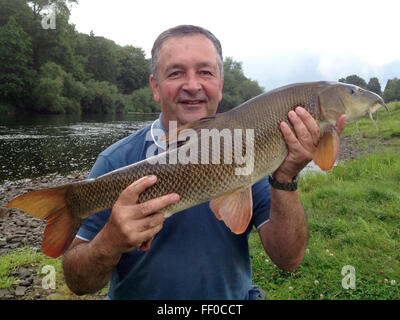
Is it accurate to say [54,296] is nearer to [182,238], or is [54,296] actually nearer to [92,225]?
[92,225]

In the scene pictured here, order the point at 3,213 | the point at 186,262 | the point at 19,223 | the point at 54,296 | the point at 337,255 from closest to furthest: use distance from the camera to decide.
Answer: the point at 186,262, the point at 54,296, the point at 337,255, the point at 19,223, the point at 3,213

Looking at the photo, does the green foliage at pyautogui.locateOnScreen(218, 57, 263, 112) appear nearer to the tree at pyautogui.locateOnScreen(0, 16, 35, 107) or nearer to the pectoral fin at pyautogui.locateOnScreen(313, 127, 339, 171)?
the tree at pyautogui.locateOnScreen(0, 16, 35, 107)

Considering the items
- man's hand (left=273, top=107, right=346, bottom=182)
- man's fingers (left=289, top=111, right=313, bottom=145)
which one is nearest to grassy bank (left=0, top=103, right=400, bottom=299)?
man's hand (left=273, top=107, right=346, bottom=182)

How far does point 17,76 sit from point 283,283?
3359cm

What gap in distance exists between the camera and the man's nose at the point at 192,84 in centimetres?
236

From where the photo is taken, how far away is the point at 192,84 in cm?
235

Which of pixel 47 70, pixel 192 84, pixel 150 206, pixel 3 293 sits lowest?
pixel 3 293

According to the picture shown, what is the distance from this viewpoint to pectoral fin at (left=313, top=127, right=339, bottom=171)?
1.95m

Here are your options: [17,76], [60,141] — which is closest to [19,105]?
[17,76]

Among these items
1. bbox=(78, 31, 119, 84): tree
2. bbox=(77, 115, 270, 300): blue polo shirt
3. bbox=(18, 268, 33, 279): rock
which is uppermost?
bbox=(78, 31, 119, 84): tree

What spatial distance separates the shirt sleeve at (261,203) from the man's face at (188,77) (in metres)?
0.70

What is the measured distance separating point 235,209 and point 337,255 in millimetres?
2446

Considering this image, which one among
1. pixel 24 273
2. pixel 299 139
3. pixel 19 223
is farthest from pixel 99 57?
pixel 299 139
